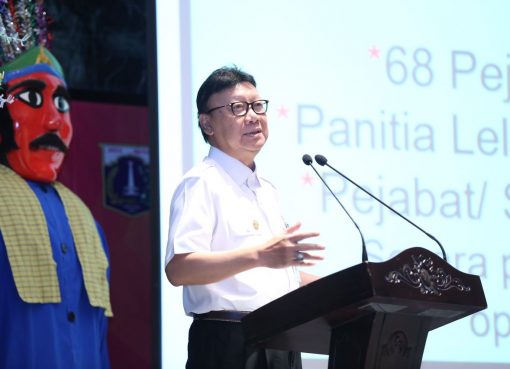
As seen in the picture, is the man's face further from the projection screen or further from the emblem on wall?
the emblem on wall

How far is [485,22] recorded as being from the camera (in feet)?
12.7

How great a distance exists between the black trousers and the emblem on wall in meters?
2.27

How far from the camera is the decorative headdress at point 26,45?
11.0ft

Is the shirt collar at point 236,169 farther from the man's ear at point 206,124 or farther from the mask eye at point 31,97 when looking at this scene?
the mask eye at point 31,97

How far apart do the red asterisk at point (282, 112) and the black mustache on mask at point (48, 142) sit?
0.84 metres

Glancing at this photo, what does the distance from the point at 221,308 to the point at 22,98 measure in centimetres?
155

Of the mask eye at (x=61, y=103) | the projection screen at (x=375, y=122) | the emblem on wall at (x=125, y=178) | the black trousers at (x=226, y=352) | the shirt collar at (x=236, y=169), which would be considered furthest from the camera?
the emblem on wall at (x=125, y=178)

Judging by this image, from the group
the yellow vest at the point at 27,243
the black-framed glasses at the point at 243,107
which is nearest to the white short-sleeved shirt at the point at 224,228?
the black-framed glasses at the point at 243,107

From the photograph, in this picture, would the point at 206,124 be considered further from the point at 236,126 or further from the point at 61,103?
the point at 61,103

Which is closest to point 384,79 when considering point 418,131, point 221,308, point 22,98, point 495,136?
point 418,131

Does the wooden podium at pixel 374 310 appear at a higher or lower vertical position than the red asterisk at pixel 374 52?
lower

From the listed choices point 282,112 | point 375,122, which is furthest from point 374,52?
point 282,112

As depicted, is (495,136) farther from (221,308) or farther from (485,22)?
(221,308)

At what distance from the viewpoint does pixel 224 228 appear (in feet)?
7.86
